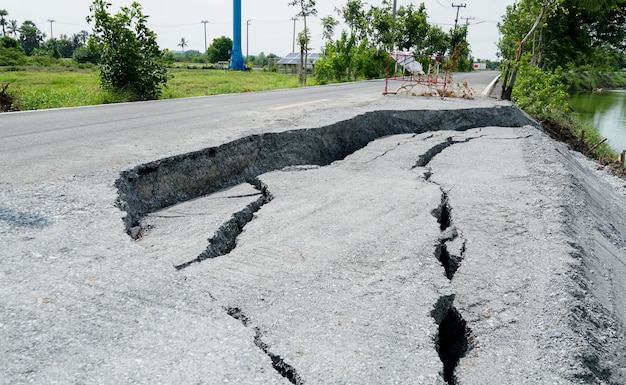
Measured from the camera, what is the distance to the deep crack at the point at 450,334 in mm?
2576

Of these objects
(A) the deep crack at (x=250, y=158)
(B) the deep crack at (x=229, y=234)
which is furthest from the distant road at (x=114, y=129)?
(B) the deep crack at (x=229, y=234)

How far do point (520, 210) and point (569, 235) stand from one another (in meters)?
0.60

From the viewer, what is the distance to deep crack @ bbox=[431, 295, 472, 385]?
2576mm

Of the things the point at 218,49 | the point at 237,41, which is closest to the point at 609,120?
the point at 237,41

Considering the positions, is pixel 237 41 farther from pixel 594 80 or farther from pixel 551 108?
pixel 551 108

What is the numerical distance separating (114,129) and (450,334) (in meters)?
5.58

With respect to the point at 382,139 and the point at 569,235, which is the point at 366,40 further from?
the point at 569,235

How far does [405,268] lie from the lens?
10.4 ft

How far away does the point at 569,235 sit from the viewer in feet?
13.1

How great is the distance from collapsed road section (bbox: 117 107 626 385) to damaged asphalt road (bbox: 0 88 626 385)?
0.04 ft

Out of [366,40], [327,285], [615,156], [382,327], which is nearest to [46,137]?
[327,285]

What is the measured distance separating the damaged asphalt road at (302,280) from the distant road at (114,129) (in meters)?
0.55

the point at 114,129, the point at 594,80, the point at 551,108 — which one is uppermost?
the point at 594,80

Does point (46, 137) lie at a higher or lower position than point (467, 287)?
higher
